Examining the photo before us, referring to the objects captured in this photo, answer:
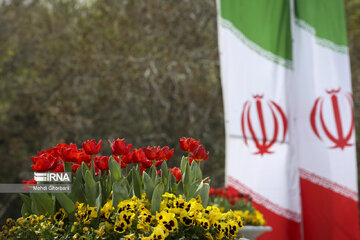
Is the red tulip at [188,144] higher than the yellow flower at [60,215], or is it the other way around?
the red tulip at [188,144]

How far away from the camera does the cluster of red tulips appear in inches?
78.4

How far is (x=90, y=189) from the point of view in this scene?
2020mm

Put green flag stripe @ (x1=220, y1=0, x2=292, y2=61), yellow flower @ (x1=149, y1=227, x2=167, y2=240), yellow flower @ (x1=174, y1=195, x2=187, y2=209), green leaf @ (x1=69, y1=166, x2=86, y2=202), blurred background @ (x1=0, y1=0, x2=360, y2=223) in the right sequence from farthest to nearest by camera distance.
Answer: blurred background @ (x1=0, y1=0, x2=360, y2=223) < green flag stripe @ (x1=220, y1=0, x2=292, y2=61) < green leaf @ (x1=69, y1=166, x2=86, y2=202) < yellow flower @ (x1=174, y1=195, x2=187, y2=209) < yellow flower @ (x1=149, y1=227, x2=167, y2=240)

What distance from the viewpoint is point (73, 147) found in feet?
7.16

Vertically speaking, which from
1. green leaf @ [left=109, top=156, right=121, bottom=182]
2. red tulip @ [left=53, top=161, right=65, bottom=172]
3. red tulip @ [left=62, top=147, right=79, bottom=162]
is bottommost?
green leaf @ [left=109, top=156, right=121, bottom=182]

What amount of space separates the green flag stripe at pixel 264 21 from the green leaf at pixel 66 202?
11.0 ft

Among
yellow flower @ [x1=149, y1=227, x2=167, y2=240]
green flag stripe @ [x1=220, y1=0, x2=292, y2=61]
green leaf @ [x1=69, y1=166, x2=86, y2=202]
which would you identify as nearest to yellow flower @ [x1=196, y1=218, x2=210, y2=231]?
yellow flower @ [x1=149, y1=227, x2=167, y2=240]

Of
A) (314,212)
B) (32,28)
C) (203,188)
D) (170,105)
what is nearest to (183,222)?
(203,188)

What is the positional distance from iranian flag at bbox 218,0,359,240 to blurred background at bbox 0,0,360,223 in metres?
3.70

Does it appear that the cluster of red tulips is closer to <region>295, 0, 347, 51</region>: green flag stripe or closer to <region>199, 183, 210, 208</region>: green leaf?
<region>199, 183, 210, 208</region>: green leaf

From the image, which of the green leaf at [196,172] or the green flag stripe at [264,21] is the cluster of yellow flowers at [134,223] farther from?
the green flag stripe at [264,21]

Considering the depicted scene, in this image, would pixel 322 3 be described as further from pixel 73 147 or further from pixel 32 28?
pixel 32 28

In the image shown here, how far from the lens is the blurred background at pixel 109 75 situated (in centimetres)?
904

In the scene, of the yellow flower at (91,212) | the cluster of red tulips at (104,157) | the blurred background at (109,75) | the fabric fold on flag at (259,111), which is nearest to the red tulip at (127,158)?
Answer: the cluster of red tulips at (104,157)
